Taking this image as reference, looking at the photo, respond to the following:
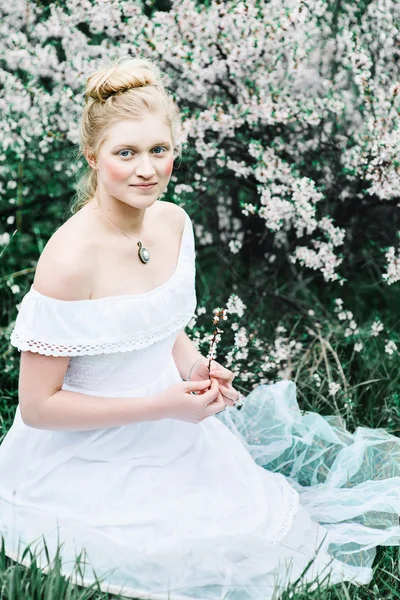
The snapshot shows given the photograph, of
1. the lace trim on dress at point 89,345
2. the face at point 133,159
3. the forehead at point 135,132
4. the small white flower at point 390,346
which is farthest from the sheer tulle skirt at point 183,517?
the small white flower at point 390,346

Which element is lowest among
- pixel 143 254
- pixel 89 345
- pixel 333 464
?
pixel 333 464

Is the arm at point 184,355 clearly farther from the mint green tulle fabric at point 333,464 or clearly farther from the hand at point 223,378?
the mint green tulle fabric at point 333,464

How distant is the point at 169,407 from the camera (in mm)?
1929

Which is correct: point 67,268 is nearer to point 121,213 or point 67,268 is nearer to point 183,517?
point 121,213

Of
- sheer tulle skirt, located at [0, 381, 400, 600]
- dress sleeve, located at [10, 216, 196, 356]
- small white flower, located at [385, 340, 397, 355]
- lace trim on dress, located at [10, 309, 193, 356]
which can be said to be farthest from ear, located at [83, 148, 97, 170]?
small white flower, located at [385, 340, 397, 355]

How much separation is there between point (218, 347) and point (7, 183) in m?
1.31

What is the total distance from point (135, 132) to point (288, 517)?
1.14 metres

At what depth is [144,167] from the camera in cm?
184

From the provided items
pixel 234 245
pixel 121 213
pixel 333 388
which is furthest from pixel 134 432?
pixel 234 245

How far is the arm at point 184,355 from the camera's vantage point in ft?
7.48

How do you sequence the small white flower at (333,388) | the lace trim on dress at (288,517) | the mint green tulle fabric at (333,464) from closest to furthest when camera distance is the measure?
1. the lace trim on dress at (288,517)
2. the mint green tulle fabric at (333,464)
3. the small white flower at (333,388)

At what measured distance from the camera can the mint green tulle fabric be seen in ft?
7.04

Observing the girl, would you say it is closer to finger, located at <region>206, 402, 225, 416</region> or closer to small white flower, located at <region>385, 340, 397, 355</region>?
finger, located at <region>206, 402, 225, 416</region>

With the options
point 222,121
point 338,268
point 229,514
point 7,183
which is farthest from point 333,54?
point 229,514
